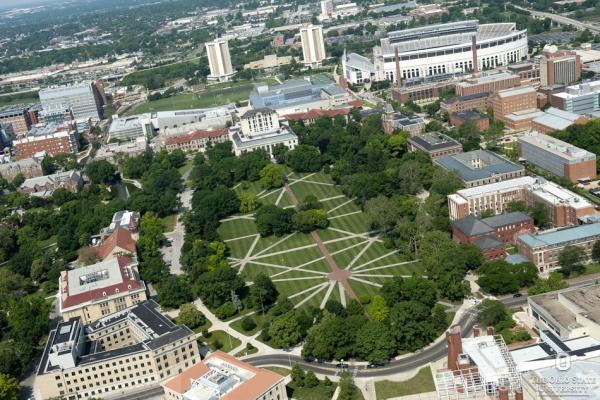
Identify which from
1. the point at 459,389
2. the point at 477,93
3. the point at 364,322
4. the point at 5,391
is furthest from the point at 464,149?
the point at 5,391

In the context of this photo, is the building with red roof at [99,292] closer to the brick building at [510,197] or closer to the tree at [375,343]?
the tree at [375,343]

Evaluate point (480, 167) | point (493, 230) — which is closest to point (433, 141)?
point (480, 167)

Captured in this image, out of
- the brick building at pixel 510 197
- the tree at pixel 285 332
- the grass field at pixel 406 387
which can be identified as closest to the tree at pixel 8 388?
the tree at pixel 285 332

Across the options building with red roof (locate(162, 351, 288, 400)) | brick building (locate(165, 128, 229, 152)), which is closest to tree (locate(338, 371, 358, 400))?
building with red roof (locate(162, 351, 288, 400))

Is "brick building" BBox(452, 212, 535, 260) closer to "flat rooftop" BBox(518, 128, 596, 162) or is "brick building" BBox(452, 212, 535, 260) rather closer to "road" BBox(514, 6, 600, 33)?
"flat rooftop" BBox(518, 128, 596, 162)

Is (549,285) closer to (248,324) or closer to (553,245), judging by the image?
(553,245)

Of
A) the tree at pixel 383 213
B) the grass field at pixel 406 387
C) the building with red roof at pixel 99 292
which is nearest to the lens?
the grass field at pixel 406 387
